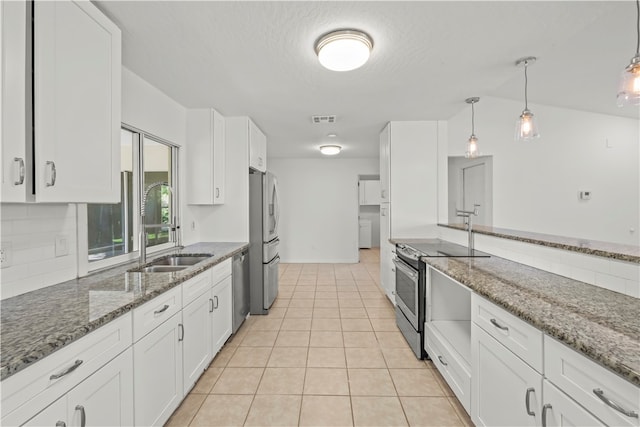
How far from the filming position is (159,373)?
62.4 inches

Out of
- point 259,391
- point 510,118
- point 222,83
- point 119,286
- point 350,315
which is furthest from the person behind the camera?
point 510,118

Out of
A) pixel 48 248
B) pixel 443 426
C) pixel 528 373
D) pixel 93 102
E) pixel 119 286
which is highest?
pixel 93 102

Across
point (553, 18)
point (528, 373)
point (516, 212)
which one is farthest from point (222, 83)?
point (516, 212)

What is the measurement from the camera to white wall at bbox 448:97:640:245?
4.36m

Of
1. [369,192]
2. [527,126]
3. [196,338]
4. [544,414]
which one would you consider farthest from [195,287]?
[369,192]

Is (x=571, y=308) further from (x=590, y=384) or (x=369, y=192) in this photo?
(x=369, y=192)

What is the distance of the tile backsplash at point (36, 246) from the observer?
4.66 feet

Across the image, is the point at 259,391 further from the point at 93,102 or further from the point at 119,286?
the point at 93,102

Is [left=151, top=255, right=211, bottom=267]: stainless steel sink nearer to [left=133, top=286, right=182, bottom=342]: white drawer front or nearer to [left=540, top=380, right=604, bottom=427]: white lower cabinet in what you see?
[left=133, top=286, right=182, bottom=342]: white drawer front

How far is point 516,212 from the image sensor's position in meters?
4.42

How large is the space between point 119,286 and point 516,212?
5012 mm

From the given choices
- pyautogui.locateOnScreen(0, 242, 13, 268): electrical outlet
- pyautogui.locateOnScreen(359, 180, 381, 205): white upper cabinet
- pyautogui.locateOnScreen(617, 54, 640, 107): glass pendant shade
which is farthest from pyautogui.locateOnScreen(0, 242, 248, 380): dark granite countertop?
pyautogui.locateOnScreen(359, 180, 381, 205): white upper cabinet

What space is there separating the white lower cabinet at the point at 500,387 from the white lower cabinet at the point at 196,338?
1.77 metres

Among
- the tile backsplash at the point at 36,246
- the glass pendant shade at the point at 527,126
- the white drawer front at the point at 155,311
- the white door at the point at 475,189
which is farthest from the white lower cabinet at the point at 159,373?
the white door at the point at 475,189
